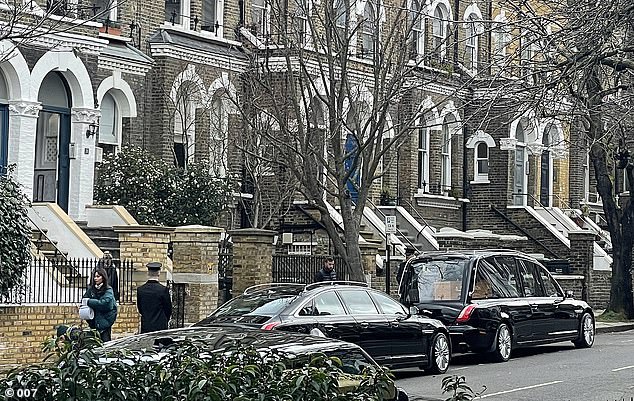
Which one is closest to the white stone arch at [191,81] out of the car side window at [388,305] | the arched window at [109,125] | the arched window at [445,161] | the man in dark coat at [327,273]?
the arched window at [109,125]

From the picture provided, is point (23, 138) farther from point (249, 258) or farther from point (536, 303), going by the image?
point (536, 303)

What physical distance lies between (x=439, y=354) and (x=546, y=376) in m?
1.66

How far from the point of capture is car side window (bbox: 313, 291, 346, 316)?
52.8ft

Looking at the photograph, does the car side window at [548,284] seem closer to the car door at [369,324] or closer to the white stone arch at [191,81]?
the car door at [369,324]

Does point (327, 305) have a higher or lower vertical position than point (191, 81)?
lower

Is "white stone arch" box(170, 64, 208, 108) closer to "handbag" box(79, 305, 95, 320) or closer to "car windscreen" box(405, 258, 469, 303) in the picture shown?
"car windscreen" box(405, 258, 469, 303)

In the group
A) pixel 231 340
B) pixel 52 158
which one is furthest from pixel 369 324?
pixel 52 158

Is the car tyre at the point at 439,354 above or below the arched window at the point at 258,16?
below

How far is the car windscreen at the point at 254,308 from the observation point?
1531cm

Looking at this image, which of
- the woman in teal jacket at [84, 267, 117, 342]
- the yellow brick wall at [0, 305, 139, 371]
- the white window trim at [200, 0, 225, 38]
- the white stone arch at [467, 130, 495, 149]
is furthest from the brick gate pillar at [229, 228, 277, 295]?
the white stone arch at [467, 130, 495, 149]

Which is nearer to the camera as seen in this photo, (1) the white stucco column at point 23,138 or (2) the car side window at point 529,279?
(2) the car side window at point 529,279

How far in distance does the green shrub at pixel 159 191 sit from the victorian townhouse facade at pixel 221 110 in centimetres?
90

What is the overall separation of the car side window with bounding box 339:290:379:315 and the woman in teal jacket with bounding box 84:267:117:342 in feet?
10.6

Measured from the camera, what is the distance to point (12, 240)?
59.1 ft
